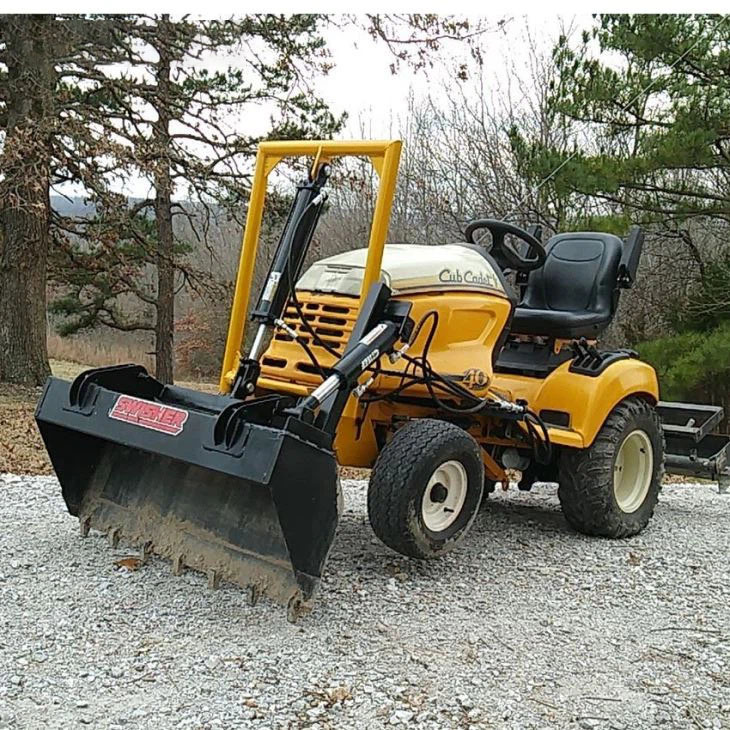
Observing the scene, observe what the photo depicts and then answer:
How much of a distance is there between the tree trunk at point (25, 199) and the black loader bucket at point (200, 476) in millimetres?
6648

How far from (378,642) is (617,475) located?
7.53 ft

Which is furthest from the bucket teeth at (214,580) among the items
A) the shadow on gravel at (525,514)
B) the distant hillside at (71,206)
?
the distant hillside at (71,206)

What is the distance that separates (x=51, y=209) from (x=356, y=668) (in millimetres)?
10612

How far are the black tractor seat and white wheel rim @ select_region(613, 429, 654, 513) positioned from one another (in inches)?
24.9

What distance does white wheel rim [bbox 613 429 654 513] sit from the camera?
5.37 metres

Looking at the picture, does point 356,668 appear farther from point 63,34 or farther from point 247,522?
point 63,34

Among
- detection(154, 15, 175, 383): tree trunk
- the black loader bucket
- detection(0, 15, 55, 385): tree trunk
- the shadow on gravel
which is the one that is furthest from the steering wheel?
detection(154, 15, 175, 383): tree trunk

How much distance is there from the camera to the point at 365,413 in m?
4.50

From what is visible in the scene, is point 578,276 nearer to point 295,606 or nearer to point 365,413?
point 365,413

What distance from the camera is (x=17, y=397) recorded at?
1176cm

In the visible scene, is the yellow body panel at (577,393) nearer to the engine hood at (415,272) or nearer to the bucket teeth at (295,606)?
the engine hood at (415,272)

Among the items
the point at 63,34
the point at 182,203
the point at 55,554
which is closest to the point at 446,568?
the point at 55,554

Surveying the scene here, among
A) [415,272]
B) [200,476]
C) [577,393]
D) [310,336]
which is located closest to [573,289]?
[577,393]

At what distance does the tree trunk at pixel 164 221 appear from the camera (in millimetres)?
11906
